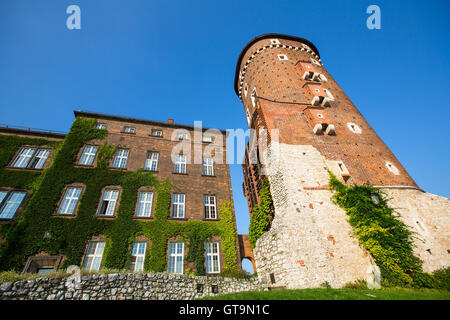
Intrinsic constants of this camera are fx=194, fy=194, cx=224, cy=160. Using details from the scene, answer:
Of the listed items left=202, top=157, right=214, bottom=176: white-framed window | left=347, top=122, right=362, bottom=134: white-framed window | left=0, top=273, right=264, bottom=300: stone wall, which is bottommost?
left=0, top=273, right=264, bottom=300: stone wall

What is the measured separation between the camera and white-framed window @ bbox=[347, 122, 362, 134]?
17.7 meters

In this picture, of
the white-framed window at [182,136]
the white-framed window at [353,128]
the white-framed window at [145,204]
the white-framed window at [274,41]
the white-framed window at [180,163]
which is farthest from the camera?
the white-framed window at [274,41]

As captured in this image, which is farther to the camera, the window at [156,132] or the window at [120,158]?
the window at [156,132]

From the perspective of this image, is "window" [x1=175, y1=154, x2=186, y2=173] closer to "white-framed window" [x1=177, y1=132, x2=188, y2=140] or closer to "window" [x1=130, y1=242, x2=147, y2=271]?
"white-framed window" [x1=177, y1=132, x2=188, y2=140]

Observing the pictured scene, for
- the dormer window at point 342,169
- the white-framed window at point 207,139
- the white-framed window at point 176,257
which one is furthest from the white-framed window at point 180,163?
the dormer window at point 342,169

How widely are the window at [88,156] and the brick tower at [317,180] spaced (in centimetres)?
1460

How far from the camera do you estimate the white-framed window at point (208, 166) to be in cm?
1845

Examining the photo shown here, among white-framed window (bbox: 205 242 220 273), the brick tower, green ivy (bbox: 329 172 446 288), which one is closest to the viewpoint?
green ivy (bbox: 329 172 446 288)

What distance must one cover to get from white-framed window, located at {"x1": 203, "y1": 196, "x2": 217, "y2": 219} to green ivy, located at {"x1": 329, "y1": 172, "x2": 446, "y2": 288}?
890 cm

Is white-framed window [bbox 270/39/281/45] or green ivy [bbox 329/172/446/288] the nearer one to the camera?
green ivy [bbox 329/172/446/288]

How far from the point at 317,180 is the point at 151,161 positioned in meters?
14.0

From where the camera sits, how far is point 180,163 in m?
18.4

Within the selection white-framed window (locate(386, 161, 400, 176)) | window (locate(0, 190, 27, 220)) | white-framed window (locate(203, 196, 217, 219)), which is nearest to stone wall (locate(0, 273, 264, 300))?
white-framed window (locate(203, 196, 217, 219))

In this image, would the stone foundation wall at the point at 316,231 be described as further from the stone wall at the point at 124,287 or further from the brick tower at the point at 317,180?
the stone wall at the point at 124,287
